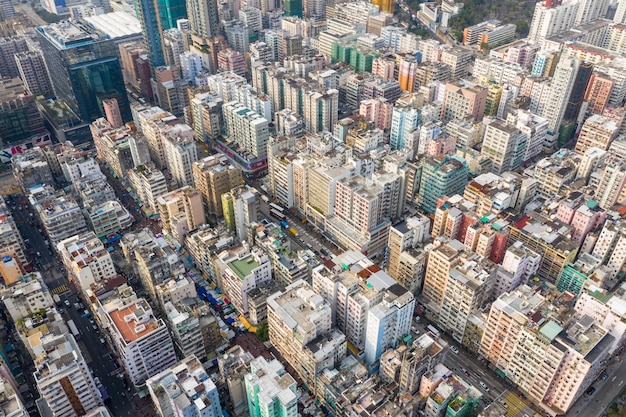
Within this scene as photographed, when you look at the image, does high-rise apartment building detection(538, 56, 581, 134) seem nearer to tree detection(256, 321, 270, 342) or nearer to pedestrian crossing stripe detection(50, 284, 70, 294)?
tree detection(256, 321, 270, 342)

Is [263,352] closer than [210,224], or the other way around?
[263,352]

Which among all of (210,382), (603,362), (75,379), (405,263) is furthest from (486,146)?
(75,379)

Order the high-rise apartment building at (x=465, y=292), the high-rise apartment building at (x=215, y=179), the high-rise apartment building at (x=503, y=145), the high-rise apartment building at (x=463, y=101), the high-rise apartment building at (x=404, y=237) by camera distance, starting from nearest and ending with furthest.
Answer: the high-rise apartment building at (x=465, y=292) < the high-rise apartment building at (x=404, y=237) < the high-rise apartment building at (x=215, y=179) < the high-rise apartment building at (x=503, y=145) < the high-rise apartment building at (x=463, y=101)

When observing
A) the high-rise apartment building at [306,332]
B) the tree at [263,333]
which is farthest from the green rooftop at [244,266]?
the tree at [263,333]

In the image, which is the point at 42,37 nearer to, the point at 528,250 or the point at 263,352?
the point at 263,352

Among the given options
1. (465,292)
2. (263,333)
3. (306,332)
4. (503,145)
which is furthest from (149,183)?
(503,145)

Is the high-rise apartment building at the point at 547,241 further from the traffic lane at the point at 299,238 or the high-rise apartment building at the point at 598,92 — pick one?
the high-rise apartment building at the point at 598,92
